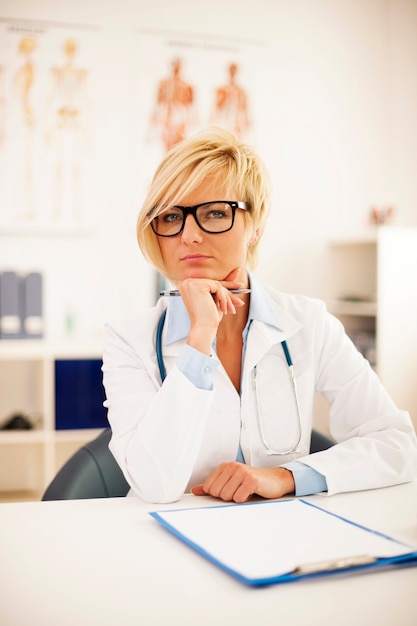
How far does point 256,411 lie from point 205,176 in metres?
0.56

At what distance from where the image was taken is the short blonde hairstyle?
165cm

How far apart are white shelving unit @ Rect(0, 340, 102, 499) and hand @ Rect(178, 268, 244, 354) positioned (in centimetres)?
202

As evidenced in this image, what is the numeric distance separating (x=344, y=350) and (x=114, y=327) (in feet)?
1.87

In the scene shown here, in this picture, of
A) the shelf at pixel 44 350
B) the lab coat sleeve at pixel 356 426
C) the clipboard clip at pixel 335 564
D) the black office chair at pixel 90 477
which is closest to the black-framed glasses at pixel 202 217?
the lab coat sleeve at pixel 356 426

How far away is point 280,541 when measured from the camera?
1052mm

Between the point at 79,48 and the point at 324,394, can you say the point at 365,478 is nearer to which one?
the point at 324,394

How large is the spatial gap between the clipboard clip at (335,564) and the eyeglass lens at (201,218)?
0.90 metres

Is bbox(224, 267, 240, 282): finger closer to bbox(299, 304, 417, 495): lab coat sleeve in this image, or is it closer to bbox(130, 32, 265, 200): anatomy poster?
bbox(299, 304, 417, 495): lab coat sleeve

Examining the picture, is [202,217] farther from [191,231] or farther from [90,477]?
[90,477]

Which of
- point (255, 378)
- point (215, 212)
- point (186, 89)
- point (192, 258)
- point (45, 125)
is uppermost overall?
point (186, 89)

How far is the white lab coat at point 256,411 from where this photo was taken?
4.58 ft

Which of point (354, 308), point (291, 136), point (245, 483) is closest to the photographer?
point (245, 483)

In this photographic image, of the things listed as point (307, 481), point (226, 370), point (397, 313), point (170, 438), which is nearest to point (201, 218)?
point (226, 370)

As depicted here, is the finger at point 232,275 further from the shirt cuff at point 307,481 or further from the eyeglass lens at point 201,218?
the shirt cuff at point 307,481
